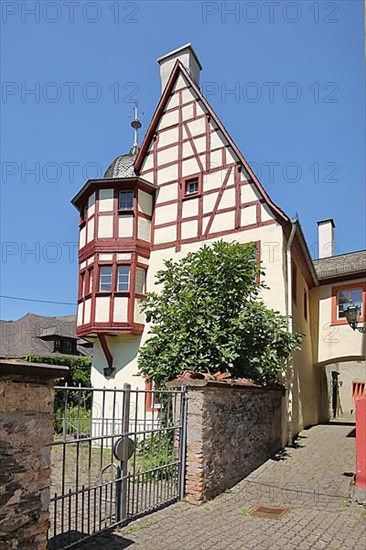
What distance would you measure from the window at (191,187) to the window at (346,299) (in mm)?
5917

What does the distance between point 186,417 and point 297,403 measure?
282 inches

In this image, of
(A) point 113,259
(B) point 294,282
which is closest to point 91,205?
(A) point 113,259

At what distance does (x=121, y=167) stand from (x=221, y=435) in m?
12.3

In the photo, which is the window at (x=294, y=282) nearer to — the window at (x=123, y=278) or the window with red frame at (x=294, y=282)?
the window with red frame at (x=294, y=282)

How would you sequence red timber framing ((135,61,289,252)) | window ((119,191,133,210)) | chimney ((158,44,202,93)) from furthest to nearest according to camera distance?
chimney ((158,44,202,93)) → window ((119,191,133,210)) → red timber framing ((135,61,289,252))

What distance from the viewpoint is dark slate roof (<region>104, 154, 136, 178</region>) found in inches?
691

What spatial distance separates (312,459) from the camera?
33.8 ft

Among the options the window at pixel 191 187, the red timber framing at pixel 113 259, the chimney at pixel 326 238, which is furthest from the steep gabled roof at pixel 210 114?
the chimney at pixel 326 238

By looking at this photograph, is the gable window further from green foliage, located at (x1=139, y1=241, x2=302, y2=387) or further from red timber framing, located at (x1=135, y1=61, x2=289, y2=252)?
green foliage, located at (x1=139, y1=241, x2=302, y2=387)

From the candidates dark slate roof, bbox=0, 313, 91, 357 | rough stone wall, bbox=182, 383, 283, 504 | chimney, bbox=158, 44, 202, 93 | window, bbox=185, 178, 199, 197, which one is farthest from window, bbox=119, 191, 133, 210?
dark slate roof, bbox=0, 313, 91, 357

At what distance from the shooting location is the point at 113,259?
50.9 ft

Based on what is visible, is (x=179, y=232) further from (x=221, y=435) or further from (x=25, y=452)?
(x=25, y=452)

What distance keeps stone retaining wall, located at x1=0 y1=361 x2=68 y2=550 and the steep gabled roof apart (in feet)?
33.6

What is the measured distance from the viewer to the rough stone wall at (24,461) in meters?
3.69
